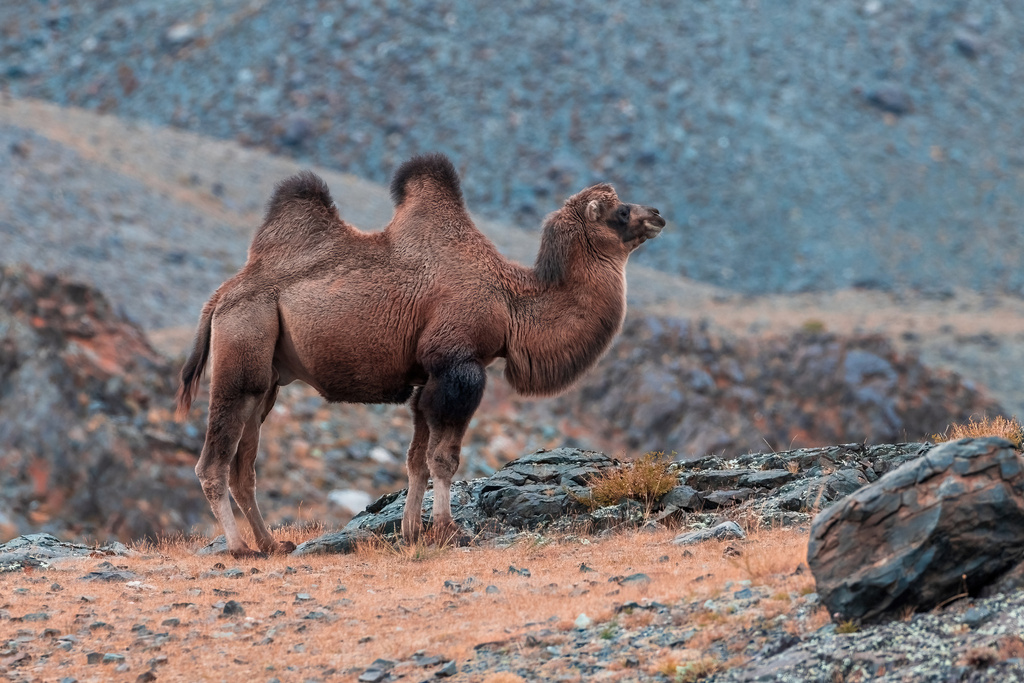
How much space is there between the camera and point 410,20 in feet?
189


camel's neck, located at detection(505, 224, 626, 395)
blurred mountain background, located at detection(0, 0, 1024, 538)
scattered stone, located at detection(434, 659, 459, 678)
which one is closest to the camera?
scattered stone, located at detection(434, 659, 459, 678)

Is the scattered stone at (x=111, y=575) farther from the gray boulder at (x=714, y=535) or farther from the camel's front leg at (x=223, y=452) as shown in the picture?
the gray boulder at (x=714, y=535)

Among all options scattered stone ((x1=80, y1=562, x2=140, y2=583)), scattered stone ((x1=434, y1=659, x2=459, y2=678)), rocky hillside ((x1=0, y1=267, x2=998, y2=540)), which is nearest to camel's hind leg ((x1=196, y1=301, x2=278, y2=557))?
scattered stone ((x1=80, y1=562, x2=140, y2=583))

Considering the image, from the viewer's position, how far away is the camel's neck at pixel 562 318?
451 inches

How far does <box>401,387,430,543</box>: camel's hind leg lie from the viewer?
37.8 ft

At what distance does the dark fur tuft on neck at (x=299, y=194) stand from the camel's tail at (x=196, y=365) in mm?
1126

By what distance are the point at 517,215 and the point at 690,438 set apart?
22211 mm

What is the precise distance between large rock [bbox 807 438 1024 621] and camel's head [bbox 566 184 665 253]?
5.26 meters

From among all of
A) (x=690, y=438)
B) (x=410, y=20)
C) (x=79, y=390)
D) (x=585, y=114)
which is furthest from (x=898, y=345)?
(x=410, y=20)

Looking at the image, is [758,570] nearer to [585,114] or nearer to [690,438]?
[690,438]

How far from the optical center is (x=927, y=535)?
684 centimetres

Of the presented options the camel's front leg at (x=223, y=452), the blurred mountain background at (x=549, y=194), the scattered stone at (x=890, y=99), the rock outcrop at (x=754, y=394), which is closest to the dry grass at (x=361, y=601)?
the camel's front leg at (x=223, y=452)

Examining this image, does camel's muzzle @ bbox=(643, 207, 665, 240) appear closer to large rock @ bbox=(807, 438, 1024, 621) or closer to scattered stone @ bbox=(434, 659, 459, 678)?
large rock @ bbox=(807, 438, 1024, 621)

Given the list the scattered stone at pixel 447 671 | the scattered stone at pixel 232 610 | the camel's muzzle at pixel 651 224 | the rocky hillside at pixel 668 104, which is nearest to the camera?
the scattered stone at pixel 447 671
